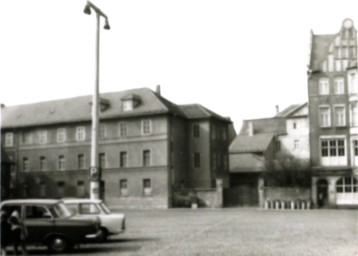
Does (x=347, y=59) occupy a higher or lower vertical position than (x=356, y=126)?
higher

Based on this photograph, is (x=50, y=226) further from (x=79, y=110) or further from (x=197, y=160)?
(x=79, y=110)

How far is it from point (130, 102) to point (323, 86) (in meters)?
20.1

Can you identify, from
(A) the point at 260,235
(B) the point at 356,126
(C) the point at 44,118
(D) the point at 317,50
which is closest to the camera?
(A) the point at 260,235

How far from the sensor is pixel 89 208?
63.4ft

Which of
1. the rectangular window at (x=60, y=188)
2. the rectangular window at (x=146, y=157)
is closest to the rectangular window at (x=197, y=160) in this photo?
the rectangular window at (x=146, y=157)

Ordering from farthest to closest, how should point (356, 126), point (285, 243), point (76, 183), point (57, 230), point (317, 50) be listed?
point (76, 183) < point (317, 50) < point (356, 126) < point (285, 243) < point (57, 230)

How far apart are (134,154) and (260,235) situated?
3400cm

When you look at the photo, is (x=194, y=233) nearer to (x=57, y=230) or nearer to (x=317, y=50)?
(x=57, y=230)

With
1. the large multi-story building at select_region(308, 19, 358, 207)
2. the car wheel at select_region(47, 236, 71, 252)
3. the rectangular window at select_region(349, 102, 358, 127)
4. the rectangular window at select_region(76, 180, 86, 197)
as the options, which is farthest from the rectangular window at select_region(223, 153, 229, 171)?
the car wheel at select_region(47, 236, 71, 252)

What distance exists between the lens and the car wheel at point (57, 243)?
50.4 ft

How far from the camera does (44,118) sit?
201 feet

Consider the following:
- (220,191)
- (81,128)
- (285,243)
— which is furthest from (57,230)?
(81,128)

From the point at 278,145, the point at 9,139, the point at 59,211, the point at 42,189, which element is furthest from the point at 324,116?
the point at 59,211

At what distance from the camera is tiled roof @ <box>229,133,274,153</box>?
76.5 m
